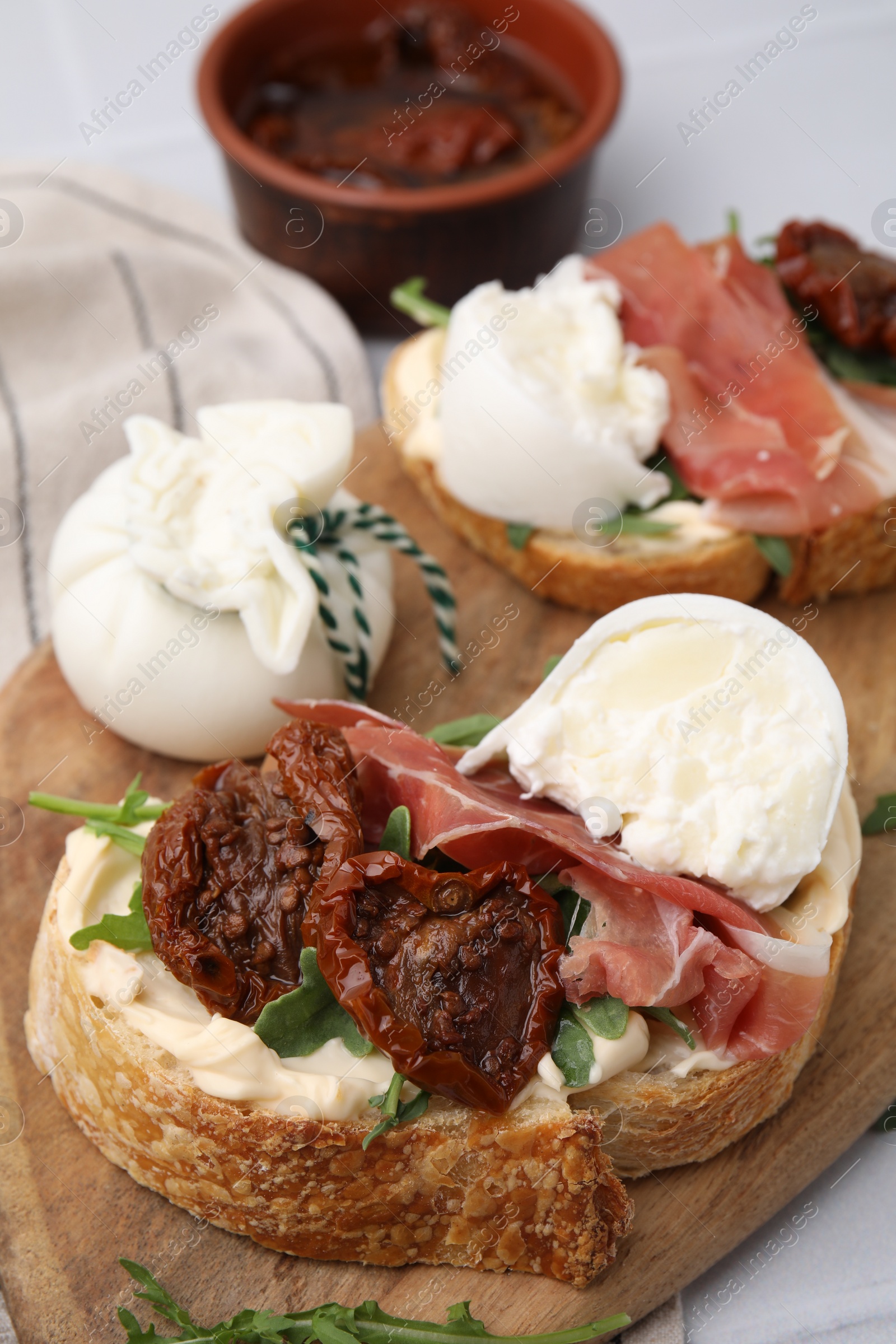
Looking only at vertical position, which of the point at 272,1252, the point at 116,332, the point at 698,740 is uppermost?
the point at 698,740

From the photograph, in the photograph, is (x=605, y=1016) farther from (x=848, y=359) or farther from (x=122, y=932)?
(x=848, y=359)

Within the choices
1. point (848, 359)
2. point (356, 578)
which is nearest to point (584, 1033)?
point (356, 578)

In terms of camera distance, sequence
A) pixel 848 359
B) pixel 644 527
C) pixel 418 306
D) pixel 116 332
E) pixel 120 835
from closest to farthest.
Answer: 1. pixel 120 835
2. pixel 644 527
3. pixel 848 359
4. pixel 418 306
5. pixel 116 332

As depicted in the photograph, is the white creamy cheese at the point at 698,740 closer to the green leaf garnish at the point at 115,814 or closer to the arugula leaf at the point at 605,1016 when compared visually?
the arugula leaf at the point at 605,1016

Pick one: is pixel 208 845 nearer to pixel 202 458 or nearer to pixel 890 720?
pixel 202 458

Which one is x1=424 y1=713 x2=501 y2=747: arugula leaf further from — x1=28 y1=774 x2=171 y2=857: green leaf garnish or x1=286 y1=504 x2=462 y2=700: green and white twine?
x1=28 y1=774 x2=171 y2=857: green leaf garnish

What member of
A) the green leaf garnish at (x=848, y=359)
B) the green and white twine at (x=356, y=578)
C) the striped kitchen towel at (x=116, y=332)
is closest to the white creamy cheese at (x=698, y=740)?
the green and white twine at (x=356, y=578)

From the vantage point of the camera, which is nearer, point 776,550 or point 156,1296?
point 156,1296
